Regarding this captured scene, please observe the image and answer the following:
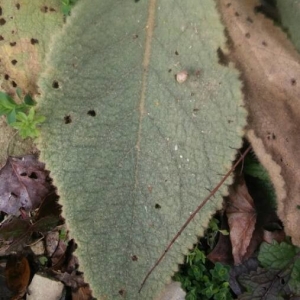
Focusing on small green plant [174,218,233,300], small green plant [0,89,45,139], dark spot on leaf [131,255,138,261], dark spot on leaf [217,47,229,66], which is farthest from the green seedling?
small green plant [0,89,45,139]

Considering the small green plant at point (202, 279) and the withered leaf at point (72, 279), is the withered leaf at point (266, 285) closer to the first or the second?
the small green plant at point (202, 279)

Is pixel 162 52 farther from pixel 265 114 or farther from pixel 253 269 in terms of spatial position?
pixel 253 269

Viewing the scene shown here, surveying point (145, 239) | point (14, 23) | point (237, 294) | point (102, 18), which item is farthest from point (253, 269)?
point (14, 23)

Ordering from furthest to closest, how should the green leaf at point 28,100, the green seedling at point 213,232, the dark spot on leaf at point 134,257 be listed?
1. the green seedling at point 213,232
2. the green leaf at point 28,100
3. the dark spot on leaf at point 134,257

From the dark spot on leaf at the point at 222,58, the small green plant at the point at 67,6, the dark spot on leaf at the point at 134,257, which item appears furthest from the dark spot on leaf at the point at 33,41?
the dark spot on leaf at the point at 134,257

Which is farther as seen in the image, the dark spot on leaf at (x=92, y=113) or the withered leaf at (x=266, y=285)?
the withered leaf at (x=266, y=285)

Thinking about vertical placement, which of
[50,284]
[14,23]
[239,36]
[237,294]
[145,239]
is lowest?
[50,284]

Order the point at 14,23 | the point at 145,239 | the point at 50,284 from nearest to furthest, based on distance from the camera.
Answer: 1. the point at 145,239
2. the point at 14,23
3. the point at 50,284
